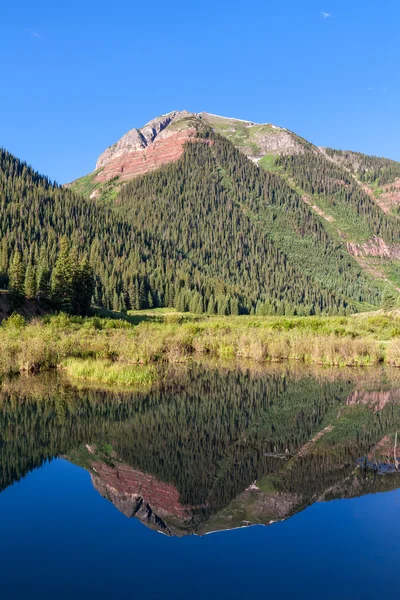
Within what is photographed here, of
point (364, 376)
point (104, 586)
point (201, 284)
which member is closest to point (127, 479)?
point (104, 586)

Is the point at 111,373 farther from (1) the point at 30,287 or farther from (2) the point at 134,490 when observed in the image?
(1) the point at 30,287

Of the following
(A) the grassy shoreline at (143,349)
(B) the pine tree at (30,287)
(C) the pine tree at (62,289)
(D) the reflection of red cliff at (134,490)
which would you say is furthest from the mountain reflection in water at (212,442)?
(C) the pine tree at (62,289)

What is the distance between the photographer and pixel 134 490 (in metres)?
17.0

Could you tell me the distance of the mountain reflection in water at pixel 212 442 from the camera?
1609 centimetres

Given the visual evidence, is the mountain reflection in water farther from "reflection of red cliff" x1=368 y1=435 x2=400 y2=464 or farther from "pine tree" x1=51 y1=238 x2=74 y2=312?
"pine tree" x1=51 y1=238 x2=74 y2=312

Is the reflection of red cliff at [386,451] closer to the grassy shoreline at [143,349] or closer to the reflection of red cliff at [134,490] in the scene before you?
the reflection of red cliff at [134,490]

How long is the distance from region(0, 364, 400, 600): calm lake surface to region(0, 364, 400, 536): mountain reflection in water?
0.24 ft

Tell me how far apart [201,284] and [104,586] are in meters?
133

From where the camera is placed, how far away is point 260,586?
11109 millimetres

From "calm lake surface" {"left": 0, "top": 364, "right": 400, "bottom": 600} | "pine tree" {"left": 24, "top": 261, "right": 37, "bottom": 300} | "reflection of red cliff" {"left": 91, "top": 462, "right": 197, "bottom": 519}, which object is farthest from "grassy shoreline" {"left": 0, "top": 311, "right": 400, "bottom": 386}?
"reflection of red cliff" {"left": 91, "top": 462, "right": 197, "bottom": 519}

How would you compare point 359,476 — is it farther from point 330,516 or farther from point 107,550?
point 107,550

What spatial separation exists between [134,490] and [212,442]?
6.06m

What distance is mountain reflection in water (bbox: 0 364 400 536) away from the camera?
52.8 ft

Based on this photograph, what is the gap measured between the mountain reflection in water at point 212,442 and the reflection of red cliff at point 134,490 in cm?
4
